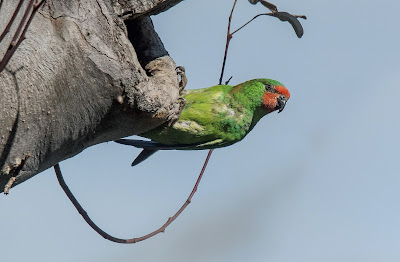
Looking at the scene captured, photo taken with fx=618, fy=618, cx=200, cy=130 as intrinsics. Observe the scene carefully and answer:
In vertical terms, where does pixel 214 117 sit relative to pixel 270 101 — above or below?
below

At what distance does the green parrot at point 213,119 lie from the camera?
15.0 ft

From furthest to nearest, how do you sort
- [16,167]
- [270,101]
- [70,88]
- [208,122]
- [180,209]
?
[270,101]
[208,122]
[180,209]
[70,88]
[16,167]

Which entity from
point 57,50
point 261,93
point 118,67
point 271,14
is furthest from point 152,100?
point 261,93

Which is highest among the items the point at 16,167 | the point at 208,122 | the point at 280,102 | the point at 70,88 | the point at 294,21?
the point at 294,21

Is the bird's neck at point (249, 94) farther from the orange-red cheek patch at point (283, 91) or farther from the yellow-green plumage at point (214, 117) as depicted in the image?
the orange-red cheek patch at point (283, 91)

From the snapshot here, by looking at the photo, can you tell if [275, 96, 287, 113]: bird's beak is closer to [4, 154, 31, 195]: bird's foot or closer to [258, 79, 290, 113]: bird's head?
[258, 79, 290, 113]: bird's head

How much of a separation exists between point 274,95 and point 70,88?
2.45 metres

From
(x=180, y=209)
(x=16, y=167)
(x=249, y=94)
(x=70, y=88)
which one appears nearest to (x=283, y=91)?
(x=249, y=94)

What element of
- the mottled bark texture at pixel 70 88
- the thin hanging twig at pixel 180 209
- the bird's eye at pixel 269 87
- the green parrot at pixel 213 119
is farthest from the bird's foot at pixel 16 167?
the bird's eye at pixel 269 87

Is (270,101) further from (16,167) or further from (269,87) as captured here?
(16,167)

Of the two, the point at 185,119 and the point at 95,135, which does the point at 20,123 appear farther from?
the point at 185,119

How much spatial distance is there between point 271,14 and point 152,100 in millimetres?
1377

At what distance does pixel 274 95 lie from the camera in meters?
5.33

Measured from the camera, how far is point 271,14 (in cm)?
457
